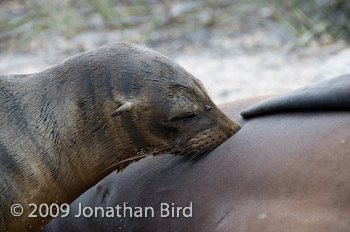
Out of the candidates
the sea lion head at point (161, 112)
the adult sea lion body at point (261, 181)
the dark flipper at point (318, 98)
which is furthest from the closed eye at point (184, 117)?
the dark flipper at point (318, 98)

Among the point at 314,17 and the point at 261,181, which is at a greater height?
Answer: the point at 314,17

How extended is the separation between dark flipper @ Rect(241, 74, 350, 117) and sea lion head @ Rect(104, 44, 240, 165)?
8.5 inches

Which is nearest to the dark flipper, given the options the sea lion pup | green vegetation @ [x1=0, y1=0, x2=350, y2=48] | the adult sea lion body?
the adult sea lion body

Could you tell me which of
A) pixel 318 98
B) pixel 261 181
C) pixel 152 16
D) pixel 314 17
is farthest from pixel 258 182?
pixel 152 16

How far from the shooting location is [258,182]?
6.10ft

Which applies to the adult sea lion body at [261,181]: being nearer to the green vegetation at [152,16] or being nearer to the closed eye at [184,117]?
the closed eye at [184,117]

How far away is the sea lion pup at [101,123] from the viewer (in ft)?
6.73

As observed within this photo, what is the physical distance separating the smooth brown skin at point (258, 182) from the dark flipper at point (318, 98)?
29mm

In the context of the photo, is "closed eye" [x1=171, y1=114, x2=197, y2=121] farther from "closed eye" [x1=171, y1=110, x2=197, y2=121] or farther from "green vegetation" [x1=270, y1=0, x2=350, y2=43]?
"green vegetation" [x1=270, y1=0, x2=350, y2=43]

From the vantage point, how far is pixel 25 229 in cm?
206

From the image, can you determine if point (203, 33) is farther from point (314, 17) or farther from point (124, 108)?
point (124, 108)

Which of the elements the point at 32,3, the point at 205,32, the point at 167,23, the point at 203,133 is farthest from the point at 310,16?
the point at 203,133

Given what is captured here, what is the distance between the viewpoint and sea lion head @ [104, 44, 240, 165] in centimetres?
208

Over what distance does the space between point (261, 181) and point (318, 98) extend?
1.13 feet
